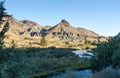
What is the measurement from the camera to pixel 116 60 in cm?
2822

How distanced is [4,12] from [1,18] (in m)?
0.19

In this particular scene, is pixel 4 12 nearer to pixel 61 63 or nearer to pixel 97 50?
pixel 97 50

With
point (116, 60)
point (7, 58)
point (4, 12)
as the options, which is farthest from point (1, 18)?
point (116, 60)

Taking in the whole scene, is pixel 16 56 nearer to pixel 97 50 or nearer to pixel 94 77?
pixel 94 77

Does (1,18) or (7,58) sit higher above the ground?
(1,18)

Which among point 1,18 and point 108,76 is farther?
point 108,76

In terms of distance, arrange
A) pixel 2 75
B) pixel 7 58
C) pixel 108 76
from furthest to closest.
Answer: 1. pixel 108 76
2. pixel 7 58
3. pixel 2 75

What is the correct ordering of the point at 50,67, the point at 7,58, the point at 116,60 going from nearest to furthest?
the point at 7,58 → the point at 116,60 → the point at 50,67

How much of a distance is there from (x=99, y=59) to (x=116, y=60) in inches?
64.7

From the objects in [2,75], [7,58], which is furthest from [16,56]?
[2,75]

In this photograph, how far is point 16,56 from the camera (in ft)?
30.1

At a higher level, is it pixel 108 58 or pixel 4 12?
pixel 4 12

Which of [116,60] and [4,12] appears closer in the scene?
[4,12]

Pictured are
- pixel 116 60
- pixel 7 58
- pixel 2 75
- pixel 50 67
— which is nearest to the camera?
pixel 2 75
